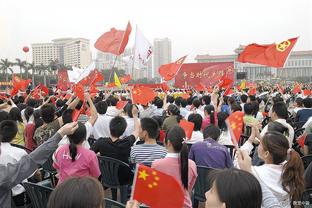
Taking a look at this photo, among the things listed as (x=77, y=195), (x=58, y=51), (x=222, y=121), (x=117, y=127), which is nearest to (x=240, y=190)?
(x=77, y=195)

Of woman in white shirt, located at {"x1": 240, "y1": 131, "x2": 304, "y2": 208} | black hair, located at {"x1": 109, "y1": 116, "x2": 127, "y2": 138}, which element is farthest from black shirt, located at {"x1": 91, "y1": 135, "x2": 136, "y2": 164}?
woman in white shirt, located at {"x1": 240, "y1": 131, "x2": 304, "y2": 208}

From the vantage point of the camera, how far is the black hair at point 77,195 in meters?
1.48

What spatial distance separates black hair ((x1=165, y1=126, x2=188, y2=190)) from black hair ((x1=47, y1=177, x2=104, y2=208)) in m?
1.47

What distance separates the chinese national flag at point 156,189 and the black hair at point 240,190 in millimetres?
254

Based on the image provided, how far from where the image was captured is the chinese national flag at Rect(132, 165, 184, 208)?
5.92ft

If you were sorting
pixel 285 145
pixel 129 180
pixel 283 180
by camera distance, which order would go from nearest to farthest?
pixel 283 180
pixel 285 145
pixel 129 180

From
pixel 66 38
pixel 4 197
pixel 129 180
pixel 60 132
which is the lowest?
pixel 129 180

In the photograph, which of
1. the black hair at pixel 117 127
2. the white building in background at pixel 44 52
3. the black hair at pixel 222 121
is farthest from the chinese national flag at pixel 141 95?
the white building in background at pixel 44 52

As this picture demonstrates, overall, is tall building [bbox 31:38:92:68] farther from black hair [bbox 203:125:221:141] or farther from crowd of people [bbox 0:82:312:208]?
black hair [bbox 203:125:221:141]

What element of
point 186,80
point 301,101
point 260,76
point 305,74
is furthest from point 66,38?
point 301,101

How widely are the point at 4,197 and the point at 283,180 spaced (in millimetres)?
2064

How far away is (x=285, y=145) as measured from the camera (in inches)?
105

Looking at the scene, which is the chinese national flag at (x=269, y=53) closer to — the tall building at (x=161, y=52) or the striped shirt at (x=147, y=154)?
the striped shirt at (x=147, y=154)

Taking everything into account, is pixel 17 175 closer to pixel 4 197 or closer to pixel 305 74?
pixel 4 197
